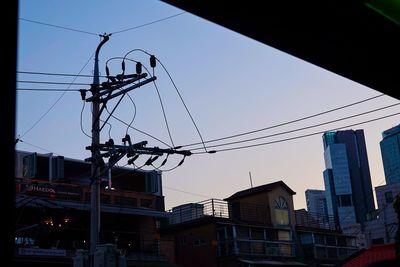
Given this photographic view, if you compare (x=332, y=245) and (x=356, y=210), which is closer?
(x=332, y=245)

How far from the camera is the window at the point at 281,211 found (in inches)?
1587

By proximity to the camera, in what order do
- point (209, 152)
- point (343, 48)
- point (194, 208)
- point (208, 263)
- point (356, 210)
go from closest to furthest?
point (343, 48), point (209, 152), point (208, 263), point (194, 208), point (356, 210)

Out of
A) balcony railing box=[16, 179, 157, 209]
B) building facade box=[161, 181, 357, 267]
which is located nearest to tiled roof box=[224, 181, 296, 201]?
building facade box=[161, 181, 357, 267]

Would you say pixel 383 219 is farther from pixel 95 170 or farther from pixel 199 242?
pixel 95 170

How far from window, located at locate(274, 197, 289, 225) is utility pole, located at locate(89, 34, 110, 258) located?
23.1m

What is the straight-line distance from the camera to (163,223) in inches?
1613

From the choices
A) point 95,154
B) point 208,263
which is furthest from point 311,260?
point 95,154

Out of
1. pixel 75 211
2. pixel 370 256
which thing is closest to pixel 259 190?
pixel 75 211

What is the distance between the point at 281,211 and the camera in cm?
4081

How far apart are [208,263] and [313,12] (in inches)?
1293

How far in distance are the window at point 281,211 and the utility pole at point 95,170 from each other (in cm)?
2311

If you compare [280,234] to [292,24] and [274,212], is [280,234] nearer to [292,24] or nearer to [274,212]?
[274,212]

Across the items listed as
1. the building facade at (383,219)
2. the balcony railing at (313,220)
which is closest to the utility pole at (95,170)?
the balcony railing at (313,220)

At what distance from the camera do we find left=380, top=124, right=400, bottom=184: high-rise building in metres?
97.8
